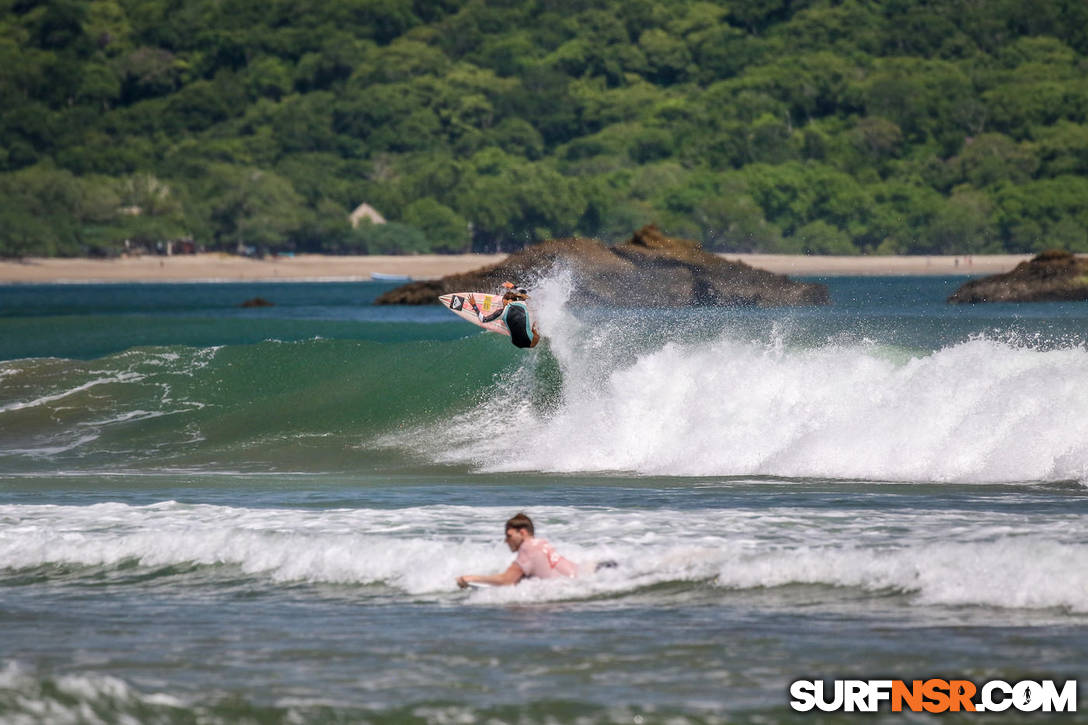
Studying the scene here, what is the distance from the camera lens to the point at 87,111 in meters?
188

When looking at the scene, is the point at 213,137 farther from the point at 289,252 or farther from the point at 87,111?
the point at 289,252

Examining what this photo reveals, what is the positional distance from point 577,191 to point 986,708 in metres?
146

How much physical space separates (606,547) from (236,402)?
14.9 metres

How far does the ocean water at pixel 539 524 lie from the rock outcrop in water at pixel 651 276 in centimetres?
2710

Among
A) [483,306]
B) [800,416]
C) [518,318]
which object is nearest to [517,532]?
[800,416]

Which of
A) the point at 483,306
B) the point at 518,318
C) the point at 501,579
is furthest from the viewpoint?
the point at 483,306

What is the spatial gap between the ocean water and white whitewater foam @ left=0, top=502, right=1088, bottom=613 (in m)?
0.04

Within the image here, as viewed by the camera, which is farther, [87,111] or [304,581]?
[87,111]

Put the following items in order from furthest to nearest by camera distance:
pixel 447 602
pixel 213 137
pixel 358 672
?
pixel 213 137, pixel 447 602, pixel 358 672

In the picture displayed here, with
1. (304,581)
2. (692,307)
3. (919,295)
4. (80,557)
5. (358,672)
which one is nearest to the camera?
(358,672)

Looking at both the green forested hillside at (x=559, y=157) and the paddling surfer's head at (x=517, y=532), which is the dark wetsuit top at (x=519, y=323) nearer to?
the paddling surfer's head at (x=517, y=532)

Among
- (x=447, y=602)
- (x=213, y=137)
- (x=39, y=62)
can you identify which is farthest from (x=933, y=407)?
(x=39, y=62)

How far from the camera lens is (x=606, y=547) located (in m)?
13.7

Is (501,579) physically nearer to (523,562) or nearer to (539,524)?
(523,562)
